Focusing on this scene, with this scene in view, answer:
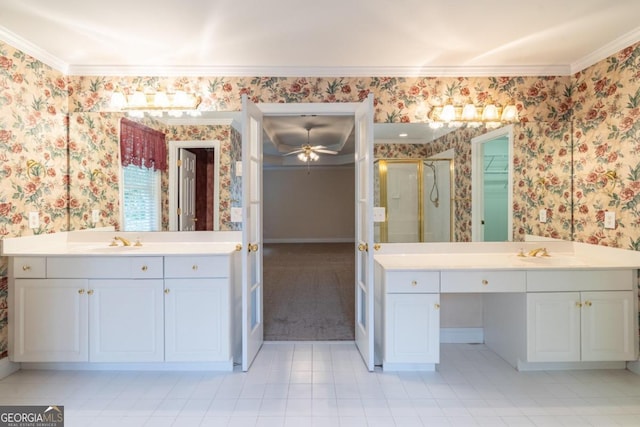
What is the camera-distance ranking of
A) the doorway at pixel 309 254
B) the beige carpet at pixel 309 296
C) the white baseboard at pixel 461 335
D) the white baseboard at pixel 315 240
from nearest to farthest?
1. the white baseboard at pixel 461 335
2. the beige carpet at pixel 309 296
3. the doorway at pixel 309 254
4. the white baseboard at pixel 315 240

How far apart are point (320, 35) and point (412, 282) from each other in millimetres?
1757

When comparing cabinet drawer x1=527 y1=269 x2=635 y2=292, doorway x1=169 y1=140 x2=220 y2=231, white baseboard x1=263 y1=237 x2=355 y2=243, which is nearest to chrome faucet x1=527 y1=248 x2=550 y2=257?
cabinet drawer x1=527 y1=269 x2=635 y2=292

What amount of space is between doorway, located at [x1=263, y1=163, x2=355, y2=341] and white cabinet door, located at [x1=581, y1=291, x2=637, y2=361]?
1.74 metres

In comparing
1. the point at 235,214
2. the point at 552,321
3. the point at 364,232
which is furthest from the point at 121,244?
the point at 552,321


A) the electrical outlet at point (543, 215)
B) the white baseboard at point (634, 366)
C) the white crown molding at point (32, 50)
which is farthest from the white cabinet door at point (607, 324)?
the white crown molding at point (32, 50)

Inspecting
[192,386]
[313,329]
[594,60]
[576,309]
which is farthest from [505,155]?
[192,386]

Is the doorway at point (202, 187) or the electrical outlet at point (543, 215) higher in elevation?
the doorway at point (202, 187)

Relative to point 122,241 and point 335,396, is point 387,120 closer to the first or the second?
point 335,396

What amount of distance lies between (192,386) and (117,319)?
0.69 meters

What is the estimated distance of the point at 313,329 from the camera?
341 centimetres

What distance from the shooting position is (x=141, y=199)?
302 centimetres

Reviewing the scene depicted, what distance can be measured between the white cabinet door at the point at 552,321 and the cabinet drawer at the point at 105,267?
254 centimetres

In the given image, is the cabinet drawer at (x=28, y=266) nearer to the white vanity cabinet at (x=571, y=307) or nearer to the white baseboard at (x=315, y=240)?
the white vanity cabinet at (x=571, y=307)

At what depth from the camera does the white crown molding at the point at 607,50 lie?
245cm
